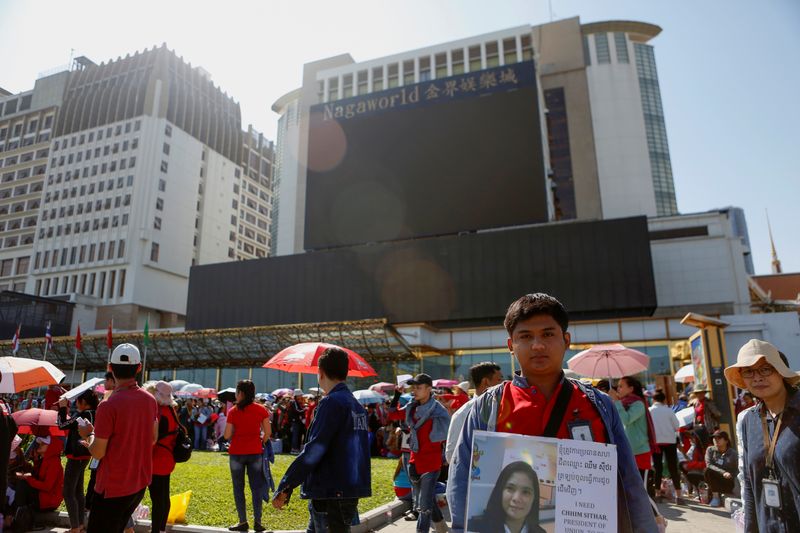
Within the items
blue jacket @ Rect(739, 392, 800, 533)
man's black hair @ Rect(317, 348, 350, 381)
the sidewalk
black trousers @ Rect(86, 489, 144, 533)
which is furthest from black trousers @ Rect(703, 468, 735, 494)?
black trousers @ Rect(86, 489, 144, 533)

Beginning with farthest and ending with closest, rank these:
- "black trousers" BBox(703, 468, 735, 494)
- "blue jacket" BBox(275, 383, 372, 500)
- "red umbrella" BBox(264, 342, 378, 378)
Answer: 1. "black trousers" BBox(703, 468, 735, 494)
2. "red umbrella" BBox(264, 342, 378, 378)
3. "blue jacket" BBox(275, 383, 372, 500)

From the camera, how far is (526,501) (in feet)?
6.37

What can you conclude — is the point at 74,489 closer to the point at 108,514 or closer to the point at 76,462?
the point at 76,462

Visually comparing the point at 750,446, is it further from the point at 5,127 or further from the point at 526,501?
the point at 5,127

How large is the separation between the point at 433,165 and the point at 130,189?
135 feet

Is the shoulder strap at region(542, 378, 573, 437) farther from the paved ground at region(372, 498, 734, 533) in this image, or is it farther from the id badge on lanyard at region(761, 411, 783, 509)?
the paved ground at region(372, 498, 734, 533)

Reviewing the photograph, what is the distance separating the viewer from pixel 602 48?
2352 inches

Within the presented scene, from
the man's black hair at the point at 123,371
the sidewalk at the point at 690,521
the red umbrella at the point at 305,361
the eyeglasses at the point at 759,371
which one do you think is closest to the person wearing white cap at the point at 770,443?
the eyeglasses at the point at 759,371

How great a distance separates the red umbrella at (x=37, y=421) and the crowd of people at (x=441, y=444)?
0.32ft

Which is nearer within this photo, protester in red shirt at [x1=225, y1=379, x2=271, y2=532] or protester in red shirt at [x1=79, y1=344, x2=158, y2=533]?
protester in red shirt at [x1=79, y1=344, x2=158, y2=533]

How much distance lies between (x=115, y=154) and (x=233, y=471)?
69771mm

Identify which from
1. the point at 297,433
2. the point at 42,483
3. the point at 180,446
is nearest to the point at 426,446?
the point at 180,446

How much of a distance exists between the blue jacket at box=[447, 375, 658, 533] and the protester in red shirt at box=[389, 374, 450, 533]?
3.89 m

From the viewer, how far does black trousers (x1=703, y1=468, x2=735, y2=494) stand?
9.39 metres
